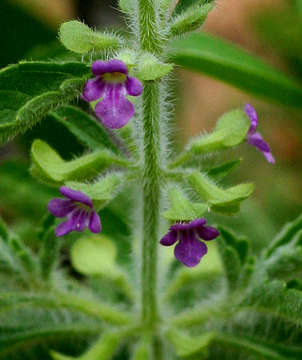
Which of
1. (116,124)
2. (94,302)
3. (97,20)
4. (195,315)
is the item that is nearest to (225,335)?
(195,315)

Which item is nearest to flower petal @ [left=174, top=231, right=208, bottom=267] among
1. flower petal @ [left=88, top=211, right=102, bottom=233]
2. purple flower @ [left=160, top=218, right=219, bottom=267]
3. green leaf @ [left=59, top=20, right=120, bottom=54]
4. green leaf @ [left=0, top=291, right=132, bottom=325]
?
purple flower @ [left=160, top=218, right=219, bottom=267]

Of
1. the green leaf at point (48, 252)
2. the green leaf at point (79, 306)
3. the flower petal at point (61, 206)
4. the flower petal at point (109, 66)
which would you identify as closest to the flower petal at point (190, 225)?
→ the flower petal at point (61, 206)

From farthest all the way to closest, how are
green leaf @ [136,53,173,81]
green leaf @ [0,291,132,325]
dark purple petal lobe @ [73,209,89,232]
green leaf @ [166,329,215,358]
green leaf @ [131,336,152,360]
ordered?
1. green leaf @ [0,291,132,325]
2. green leaf @ [131,336,152,360]
3. green leaf @ [166,329,215,358]
4. dark purple petal lobe @ [73,209,89,232]
5. green leaf @ [136,53,173,81]

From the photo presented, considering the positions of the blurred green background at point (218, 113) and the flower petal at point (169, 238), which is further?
the blurred green background at point (218, 113)

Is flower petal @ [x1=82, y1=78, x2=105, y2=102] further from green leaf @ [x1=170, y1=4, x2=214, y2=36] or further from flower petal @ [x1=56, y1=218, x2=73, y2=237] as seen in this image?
flower petal @ [x1=56, y1=218, x2=73, y2=237]

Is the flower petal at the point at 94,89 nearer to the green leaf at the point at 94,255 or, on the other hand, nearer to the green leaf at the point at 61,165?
the green leaf at the point at 61,165

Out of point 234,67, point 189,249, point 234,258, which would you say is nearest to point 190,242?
point 189,249

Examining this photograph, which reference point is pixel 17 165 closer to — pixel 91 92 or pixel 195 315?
pixel 195 315
